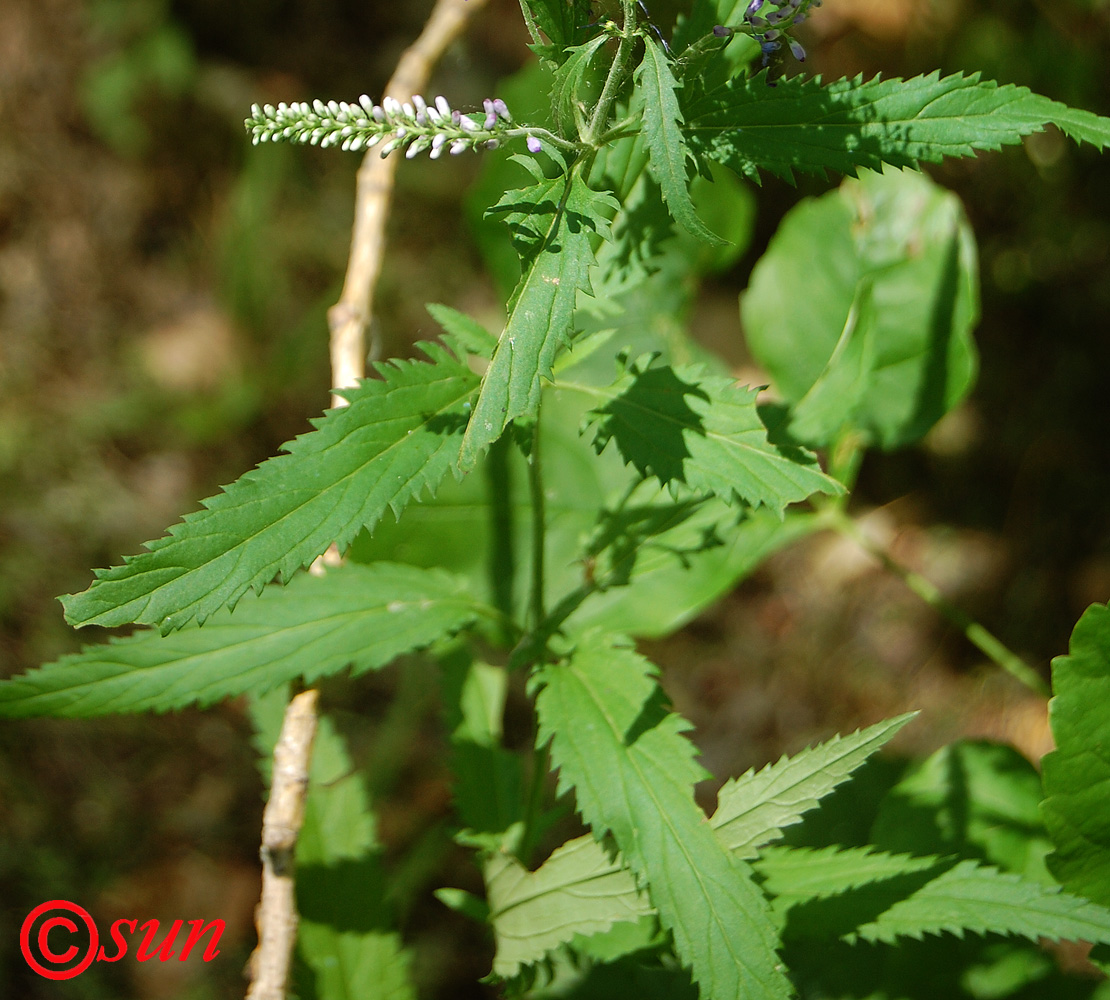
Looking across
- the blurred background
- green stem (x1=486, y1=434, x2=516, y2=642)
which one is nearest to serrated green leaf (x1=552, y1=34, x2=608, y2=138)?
green stem (x1=486, y1=434, x2=516, y2=642)

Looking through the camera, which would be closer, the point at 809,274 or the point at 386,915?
the point at 386,915

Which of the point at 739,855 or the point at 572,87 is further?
the point at 739,855

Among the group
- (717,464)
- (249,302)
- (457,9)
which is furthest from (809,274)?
(249,302)

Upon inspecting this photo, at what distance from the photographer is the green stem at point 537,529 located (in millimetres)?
1396

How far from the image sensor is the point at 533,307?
108 cm

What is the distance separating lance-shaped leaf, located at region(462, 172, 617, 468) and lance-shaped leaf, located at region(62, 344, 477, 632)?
0.13 meters

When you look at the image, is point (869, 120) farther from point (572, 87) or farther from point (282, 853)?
point (282, 853)

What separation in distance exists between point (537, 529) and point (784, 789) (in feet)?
1.86

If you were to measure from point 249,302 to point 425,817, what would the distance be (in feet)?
6.89

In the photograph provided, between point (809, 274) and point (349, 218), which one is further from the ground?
point (349, 218)

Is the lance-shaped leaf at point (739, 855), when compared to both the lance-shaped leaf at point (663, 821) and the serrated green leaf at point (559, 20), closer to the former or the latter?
the lance-shaped leaf at point (663, 821)

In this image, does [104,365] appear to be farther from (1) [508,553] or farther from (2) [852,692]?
(2) [852,692]

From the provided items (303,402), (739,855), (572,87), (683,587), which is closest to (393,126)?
(572,87)

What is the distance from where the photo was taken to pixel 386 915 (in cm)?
175
